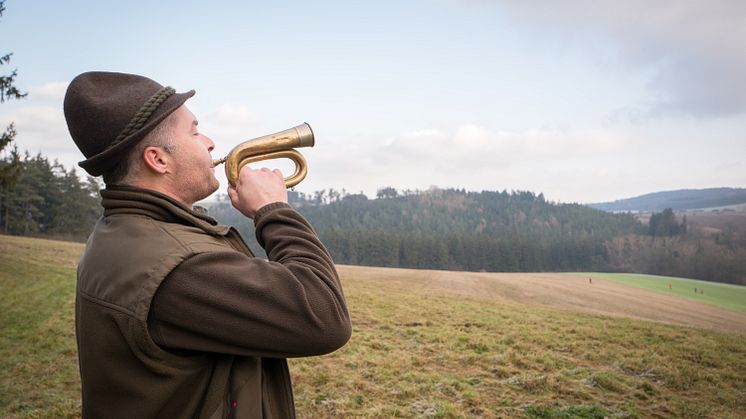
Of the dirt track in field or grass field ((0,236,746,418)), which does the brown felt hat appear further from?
the dirt track in field

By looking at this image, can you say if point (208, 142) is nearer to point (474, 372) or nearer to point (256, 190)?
point (256, 190)

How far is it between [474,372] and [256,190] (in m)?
6.76

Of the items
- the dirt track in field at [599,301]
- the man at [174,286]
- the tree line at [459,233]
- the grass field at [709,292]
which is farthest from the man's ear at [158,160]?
the grass field at [709,292]

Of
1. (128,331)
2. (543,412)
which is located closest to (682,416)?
(543,412)

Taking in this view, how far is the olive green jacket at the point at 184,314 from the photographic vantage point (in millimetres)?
1438

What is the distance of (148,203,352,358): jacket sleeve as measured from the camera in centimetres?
144

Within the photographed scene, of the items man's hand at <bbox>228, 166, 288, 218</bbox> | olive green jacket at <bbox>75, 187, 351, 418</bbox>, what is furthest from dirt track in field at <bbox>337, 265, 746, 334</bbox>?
olive green jacket at <bbox>75, 187, 351, 418</bbox>

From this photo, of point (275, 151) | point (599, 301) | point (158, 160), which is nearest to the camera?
point (158, 160)

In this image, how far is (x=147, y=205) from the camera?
1.69 m

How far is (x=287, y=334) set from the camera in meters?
1.50

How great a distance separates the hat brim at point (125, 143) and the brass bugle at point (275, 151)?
0.45 metres

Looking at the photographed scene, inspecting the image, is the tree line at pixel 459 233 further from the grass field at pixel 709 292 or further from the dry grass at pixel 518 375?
the dry grass at pixel 518 375

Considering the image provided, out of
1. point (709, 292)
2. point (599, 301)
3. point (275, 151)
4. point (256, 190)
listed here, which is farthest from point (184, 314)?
point (709, 292)

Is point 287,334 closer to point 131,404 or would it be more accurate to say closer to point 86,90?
point 131,404
